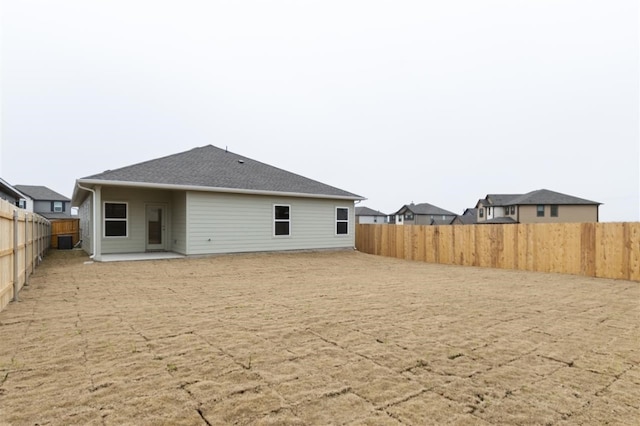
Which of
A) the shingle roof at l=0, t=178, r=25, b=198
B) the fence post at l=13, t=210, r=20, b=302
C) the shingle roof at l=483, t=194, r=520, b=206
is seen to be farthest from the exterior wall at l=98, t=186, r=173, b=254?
the shingle roof at l=483, t=194, r=520, b=206

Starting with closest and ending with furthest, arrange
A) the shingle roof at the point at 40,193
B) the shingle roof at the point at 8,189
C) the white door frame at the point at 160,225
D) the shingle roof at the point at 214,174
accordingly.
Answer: the shingle roof at the point at 214,174 → the white door frame at the point at 160,225 → the shingle roof at the point at 8,189 → the shingle roof at the point at 40,193

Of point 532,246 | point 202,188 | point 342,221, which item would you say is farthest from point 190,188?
point 532,246

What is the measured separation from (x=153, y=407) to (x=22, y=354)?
6.81ft

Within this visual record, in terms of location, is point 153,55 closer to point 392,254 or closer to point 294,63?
point 294,63

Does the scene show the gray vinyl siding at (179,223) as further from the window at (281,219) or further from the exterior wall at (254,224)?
the window at (281,219)

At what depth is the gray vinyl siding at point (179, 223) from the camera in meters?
12.9

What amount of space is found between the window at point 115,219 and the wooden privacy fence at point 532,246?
11523 millimetres

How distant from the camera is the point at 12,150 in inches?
1201

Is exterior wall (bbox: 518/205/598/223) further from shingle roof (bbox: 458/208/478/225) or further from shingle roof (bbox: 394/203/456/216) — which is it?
shingle roof (bbox: 394/203/456/216)

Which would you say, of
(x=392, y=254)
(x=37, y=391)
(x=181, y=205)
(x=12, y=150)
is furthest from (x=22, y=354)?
(x=12, y=150)

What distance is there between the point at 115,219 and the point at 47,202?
34.0 meters

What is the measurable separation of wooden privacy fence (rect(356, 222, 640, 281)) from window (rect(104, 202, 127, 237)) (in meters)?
11.5

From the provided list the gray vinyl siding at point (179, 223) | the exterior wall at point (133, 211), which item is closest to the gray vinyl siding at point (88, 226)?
the exterior wall at point (133, 211)

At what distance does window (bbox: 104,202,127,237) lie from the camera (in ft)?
43.5
